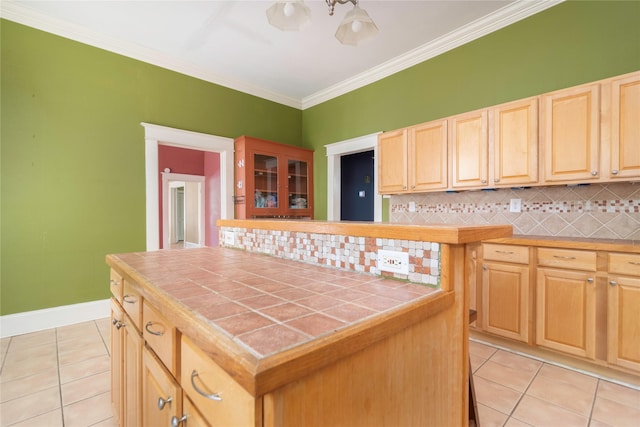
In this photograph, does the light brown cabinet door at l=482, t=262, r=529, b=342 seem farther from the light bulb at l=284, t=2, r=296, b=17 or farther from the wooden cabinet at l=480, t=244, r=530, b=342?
the light bulb at l=284, t=2, r=296, b=17

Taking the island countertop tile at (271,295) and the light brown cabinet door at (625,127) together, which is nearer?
the island countertop tile at (271,295)

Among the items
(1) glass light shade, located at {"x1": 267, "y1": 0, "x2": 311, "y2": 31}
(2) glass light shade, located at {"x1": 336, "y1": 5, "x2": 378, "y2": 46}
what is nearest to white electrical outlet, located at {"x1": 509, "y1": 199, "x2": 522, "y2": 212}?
(2) glass light shade, located at {"x1": 336, "y1": 5, "x2": 378, "y2": 46}

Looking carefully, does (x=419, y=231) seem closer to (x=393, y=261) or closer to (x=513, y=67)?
(x=393, y=261)

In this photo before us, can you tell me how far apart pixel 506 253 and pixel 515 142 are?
916 millimetres

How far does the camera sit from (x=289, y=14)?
197 centimetres

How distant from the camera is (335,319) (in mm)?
609

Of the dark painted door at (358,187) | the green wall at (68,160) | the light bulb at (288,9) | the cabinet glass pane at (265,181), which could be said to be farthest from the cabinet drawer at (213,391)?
the dark painted door at (358,187)

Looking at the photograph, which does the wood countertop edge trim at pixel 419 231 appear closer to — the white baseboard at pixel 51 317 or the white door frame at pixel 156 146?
the white door frame at pixel 156 146

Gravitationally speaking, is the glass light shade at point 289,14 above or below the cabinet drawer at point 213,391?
above

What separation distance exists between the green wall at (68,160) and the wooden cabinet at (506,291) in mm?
3539

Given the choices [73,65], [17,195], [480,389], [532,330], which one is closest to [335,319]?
[480,389]

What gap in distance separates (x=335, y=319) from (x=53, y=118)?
3587 millimetres

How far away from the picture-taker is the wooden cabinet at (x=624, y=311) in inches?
68.3

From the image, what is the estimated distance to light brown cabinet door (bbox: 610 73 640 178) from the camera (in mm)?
1859
